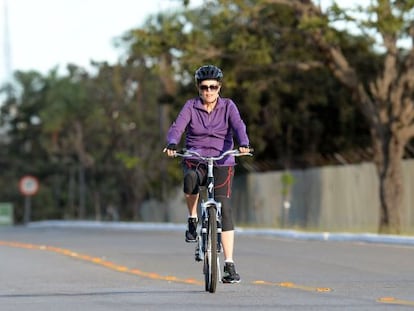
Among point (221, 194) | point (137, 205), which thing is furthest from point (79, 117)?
point (221, 194)

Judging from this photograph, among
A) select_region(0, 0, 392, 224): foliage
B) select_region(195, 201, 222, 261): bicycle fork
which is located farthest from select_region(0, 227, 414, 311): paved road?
select_region(0, 0, 392, 224): foliage

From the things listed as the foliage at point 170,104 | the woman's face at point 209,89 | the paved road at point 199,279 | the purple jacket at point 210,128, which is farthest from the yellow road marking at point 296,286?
the foliage at point 170,104

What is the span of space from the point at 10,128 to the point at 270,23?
57.5 meters

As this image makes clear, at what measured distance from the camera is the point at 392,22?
26828mm

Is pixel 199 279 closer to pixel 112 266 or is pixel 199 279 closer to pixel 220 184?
pixel 220 184

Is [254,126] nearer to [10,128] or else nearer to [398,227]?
[398,227]

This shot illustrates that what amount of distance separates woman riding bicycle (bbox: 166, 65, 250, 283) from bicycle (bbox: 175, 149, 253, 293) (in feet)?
0.41

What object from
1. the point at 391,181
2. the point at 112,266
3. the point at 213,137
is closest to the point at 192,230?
the point at 213,137

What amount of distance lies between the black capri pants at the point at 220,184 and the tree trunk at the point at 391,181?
19.1 metres

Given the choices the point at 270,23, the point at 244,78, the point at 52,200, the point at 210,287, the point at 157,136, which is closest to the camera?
the point at 210,287

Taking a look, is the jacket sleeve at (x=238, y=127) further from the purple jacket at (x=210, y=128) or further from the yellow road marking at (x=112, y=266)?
the yellow road marking at (x=112, y=266)

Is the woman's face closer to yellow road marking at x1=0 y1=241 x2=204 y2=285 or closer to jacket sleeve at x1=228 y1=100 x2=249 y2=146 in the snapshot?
jacket sleeve at x1=228 y1=100 x2=249 y2=146

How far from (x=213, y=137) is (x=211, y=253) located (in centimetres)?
114

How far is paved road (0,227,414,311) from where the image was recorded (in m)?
10.3
